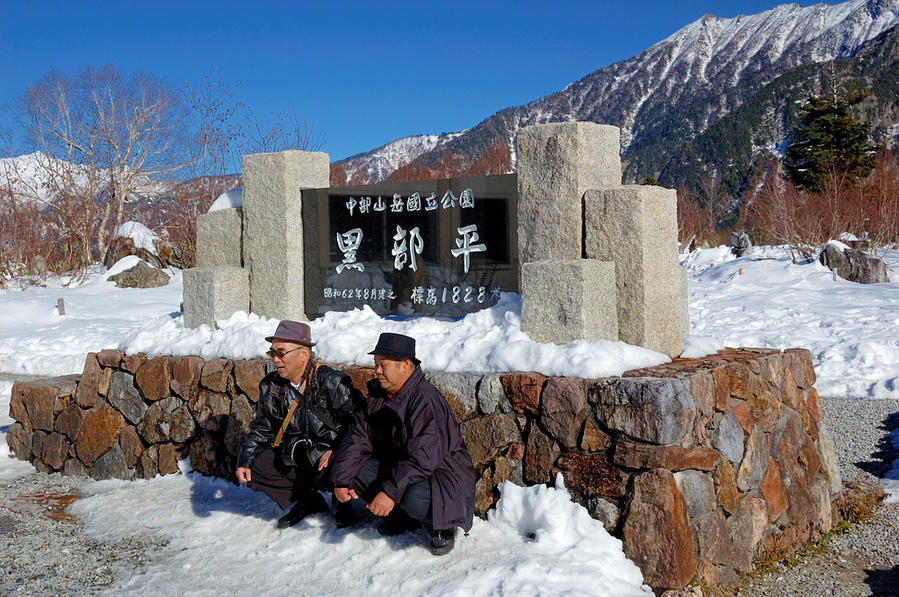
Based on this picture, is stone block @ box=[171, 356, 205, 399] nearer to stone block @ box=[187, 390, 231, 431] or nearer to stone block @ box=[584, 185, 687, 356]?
stone block @ box=[187, 390, 231, 431]

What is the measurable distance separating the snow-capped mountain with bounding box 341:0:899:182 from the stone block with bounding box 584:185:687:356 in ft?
286

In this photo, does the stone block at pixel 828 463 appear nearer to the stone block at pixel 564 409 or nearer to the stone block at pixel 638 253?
the stone block at pixel 638 253

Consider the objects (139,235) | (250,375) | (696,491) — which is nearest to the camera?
(696,491)

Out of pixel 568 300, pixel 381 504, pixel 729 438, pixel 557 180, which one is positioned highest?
pixel 557 180

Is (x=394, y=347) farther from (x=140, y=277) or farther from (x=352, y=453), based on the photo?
(x=140, y=277)

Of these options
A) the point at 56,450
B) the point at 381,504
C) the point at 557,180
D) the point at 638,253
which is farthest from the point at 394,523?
the point at 56,450

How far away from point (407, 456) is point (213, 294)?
2.78 metres

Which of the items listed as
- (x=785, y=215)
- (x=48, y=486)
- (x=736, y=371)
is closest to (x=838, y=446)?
(x=736, y=371)

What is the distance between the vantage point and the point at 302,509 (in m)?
4.17

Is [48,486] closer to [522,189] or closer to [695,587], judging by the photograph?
[522,189]

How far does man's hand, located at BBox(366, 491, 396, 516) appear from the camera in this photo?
10.7ft

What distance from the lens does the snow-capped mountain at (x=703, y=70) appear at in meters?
103

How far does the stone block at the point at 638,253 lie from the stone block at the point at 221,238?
114 inches

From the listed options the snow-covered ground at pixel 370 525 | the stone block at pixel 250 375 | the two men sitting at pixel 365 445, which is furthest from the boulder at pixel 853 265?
the two men sitting at pixel 365 445
